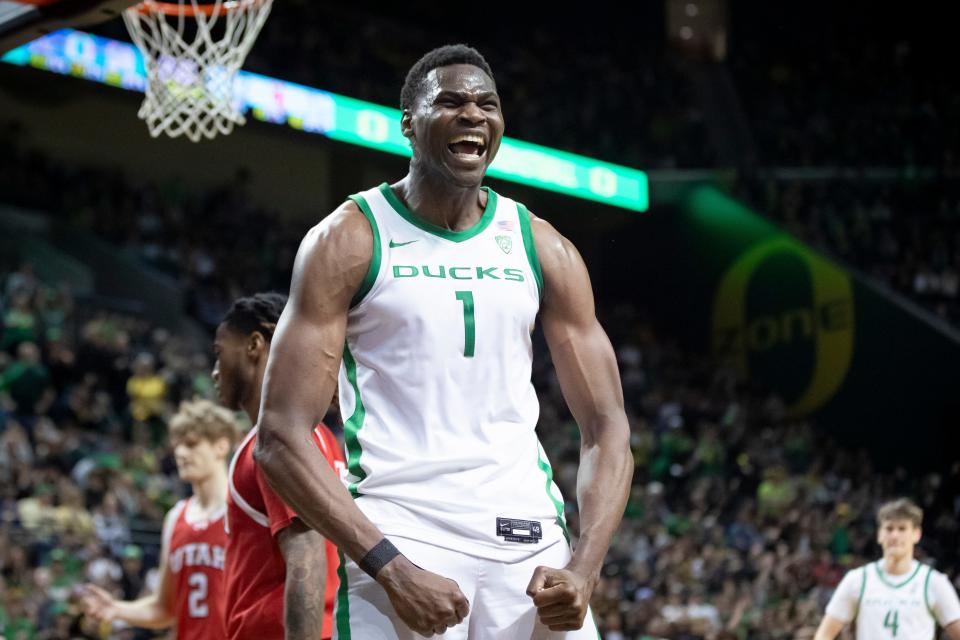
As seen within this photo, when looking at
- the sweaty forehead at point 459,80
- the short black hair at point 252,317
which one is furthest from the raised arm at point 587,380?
the short black hair at point 252,317

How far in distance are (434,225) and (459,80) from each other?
34 centimetres

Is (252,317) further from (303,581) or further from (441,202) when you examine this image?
(441,202)

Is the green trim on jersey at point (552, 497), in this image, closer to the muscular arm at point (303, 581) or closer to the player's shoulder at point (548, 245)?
the player's shoulder at point (548, 245)

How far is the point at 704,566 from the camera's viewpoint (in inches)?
560

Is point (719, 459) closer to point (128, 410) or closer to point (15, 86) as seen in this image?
point (128, 410)

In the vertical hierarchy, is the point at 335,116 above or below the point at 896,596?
above

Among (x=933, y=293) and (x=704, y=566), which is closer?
(x=704, y=566)

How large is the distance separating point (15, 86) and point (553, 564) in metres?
18.2

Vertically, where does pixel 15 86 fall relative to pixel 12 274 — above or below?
above

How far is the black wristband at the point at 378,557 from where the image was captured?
277 cm

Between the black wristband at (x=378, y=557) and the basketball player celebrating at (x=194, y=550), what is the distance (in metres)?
1.95

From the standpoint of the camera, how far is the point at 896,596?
7.80 metres

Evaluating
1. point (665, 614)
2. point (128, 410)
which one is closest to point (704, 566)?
point (665, 614)

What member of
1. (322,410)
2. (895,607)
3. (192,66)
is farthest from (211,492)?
(895,607)
